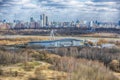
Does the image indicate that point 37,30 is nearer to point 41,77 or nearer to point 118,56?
point 118,56

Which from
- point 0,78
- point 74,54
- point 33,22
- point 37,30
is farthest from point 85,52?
point 33,22

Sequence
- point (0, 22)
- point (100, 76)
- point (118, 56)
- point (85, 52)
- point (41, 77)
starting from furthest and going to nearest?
point (0, 22) < point (85, 52) < point (118, 56) < point (41, 77) < point (100, 76)

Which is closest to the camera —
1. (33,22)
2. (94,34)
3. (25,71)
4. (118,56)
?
(25,71)

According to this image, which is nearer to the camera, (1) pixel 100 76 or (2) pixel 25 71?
(1) pixel 100 76

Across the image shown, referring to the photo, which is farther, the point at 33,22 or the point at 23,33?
the point at 33,22

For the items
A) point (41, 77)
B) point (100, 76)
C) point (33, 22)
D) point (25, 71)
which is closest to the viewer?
point (100, 76)

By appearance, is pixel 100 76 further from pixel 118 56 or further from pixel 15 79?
pixel 118 56

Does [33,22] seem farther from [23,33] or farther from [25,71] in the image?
[25,71]

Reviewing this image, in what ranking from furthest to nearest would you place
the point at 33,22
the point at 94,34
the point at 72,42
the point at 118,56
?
the point at 33,22
the point at 94,34
the point at 72,42
the point at 118,56

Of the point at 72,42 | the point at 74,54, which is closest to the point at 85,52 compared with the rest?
the point at 74,54
